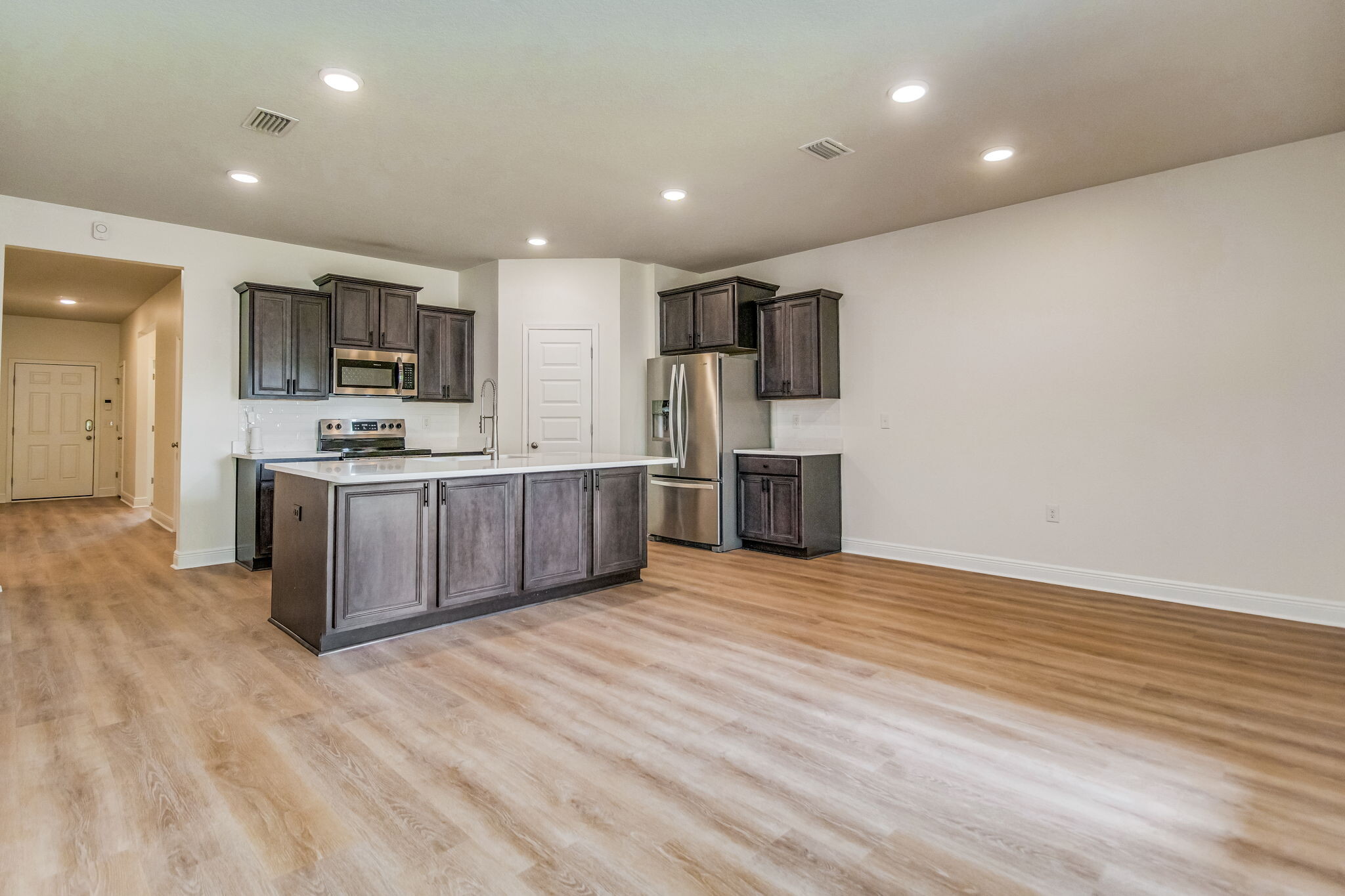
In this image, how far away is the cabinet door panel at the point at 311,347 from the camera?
5.41 meters

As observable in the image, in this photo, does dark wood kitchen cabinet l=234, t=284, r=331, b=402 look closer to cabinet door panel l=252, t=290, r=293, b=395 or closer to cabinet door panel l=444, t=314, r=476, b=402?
cabinet door panel l=252, t=290, r=293, b=395

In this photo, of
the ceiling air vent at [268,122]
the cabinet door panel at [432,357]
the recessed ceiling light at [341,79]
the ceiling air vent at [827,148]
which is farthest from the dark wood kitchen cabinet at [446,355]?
the ceiling air vent at [827,148]

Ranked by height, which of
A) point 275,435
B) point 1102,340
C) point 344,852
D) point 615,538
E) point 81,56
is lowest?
point 344,852

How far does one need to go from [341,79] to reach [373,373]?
3.21 metres

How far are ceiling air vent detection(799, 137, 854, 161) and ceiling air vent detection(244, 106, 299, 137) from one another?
2663 millimetres

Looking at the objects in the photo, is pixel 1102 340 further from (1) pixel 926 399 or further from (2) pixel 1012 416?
(1) pixel 926 399

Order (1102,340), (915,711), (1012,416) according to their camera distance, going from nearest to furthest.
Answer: (915,711) < (1102,340) < (1012,416)

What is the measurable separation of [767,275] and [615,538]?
318cm

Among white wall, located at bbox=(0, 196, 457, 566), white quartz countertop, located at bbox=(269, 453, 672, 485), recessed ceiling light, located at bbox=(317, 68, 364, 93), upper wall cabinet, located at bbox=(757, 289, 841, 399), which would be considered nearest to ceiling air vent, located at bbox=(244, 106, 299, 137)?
recessed ceiling light, located at bbox=(317, 68, 364, 93)

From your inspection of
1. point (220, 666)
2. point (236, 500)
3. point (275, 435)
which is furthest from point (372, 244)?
point (220, 666)

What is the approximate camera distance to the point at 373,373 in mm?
5824

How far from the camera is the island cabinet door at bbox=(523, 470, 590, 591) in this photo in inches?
154

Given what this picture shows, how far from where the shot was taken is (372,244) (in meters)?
5.72

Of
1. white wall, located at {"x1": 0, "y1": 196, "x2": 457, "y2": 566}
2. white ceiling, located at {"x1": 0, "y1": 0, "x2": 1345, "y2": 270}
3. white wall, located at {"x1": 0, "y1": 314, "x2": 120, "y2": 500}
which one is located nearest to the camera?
white ceiling, located at {"x1": 0, "y1": 0, "x2": 1345, "y2": 270}
